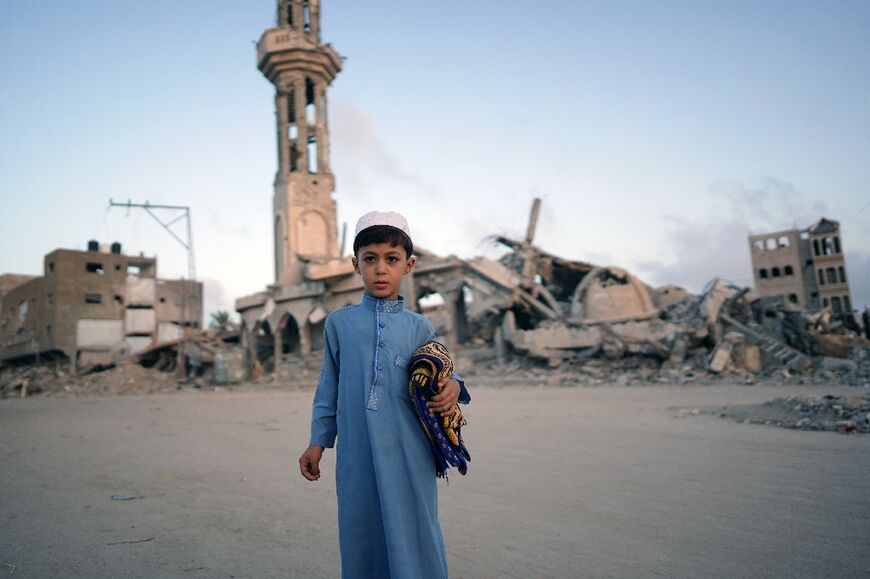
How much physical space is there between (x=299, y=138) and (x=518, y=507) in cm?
3836

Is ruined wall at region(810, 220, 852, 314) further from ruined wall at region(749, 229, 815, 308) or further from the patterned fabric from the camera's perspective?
the patterned fabric

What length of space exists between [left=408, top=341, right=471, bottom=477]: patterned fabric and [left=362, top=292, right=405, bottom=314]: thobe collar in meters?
0.26

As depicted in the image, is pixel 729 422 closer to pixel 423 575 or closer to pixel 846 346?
pixel 423 575

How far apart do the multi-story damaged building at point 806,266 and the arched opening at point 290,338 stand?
41543mm

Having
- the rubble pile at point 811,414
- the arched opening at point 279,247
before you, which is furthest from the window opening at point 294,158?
the rubble pile at point 811,414

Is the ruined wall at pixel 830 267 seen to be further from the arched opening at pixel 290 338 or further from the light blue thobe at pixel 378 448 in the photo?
the light blue thobe at pixel 378 448

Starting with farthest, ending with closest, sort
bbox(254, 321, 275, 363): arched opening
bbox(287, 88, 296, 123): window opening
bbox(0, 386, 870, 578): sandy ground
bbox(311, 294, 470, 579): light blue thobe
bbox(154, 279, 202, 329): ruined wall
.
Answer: bbox(154, 279, 202, 329): ruined wall → bbox(287, 88, 296, 123): window opening → bbox(254, 321, 275, 363): arched opening → bbox(0, 386, 870, 578): sandy ground → bbox(311, 294, 470, 579): light blue thobe

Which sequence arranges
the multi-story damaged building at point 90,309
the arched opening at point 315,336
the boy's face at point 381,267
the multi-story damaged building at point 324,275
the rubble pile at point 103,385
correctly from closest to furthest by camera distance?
1. the boy's face at point 381,267
2. the multi-story damaged building at point 324,275
3. the rubble pile at point 103,385
4. the arched opening at point 315,336
5. the multi-story damaged building at point 90,309

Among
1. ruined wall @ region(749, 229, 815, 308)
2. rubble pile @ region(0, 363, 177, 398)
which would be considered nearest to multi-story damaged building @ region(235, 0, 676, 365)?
rubble pile @ region(0, 363, 177, 398)

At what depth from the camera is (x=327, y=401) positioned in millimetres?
2061

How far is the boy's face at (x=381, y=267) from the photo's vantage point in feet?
6.72

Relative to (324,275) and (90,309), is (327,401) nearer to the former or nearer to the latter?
(324,275)

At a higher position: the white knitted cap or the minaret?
the minaret

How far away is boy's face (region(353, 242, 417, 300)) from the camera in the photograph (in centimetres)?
205
